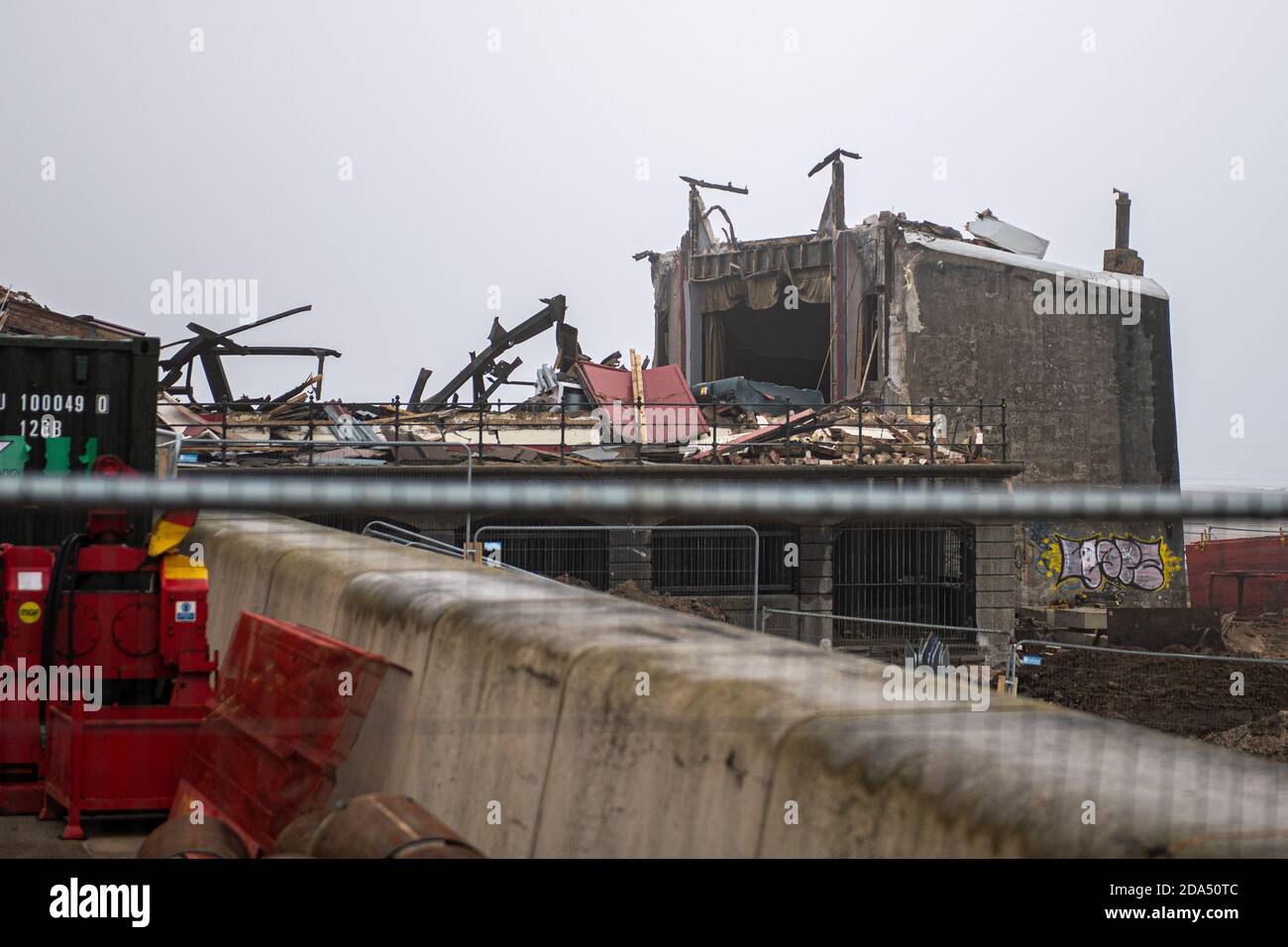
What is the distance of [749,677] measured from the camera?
132 inches

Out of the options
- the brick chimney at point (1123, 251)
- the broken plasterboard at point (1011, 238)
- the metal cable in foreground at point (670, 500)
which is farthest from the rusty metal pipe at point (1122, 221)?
the metal cable in foreground at point (670, 500)

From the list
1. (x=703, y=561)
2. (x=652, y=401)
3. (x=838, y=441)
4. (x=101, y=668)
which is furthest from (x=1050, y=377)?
(x=101, y=668)

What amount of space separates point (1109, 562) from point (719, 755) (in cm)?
3694

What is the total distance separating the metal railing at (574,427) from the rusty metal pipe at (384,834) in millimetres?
22924

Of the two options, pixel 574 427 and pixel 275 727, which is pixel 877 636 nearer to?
pixel 574 427

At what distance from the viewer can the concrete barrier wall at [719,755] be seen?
241cm

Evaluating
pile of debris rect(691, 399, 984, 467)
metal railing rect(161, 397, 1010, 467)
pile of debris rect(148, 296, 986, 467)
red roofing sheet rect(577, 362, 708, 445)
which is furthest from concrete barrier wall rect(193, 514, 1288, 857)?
red roofing sheet rect(577, 362, 708, 445)

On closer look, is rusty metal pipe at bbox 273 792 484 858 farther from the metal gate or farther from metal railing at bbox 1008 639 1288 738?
the metal gate

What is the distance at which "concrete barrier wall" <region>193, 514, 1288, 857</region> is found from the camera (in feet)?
7.90

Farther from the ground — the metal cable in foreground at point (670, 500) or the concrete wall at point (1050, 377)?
the concrete wall at point (1050, 377)

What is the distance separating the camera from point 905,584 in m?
25.0

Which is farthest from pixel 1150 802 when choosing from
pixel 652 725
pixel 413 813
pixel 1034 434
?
pixel 1034 434

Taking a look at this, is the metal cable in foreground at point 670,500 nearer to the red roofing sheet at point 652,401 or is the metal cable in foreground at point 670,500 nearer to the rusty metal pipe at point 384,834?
the rusty metal pipe at point 384,834
